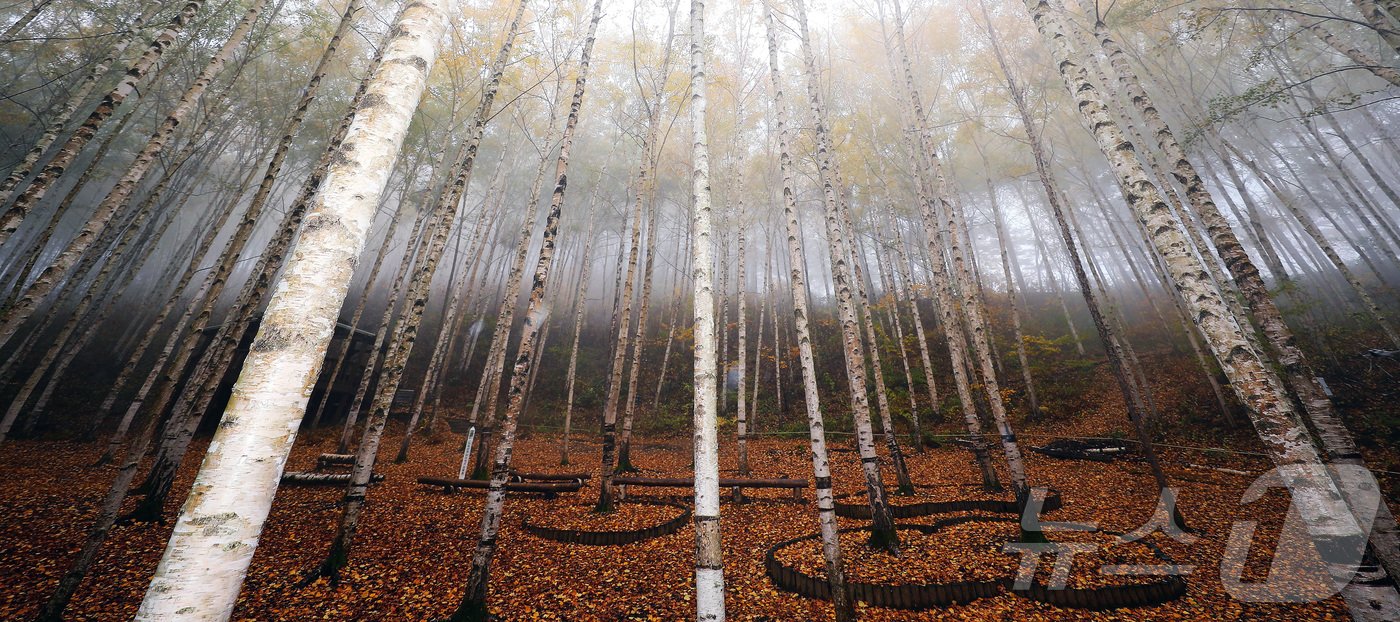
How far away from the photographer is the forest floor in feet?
14.1

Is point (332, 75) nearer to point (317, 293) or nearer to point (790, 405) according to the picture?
point (317, 293)

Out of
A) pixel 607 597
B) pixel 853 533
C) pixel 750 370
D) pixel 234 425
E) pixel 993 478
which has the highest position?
pixel 750 370

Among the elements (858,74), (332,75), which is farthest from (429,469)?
(858,74)

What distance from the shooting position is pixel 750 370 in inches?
734

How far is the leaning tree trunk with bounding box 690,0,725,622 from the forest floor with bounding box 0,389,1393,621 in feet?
5.54

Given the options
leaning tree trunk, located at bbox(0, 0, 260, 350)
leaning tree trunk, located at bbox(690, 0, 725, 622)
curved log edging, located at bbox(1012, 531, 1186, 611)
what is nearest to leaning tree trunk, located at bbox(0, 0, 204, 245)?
leaning tree trunk, located at bbox(0, 0, 260, 350)

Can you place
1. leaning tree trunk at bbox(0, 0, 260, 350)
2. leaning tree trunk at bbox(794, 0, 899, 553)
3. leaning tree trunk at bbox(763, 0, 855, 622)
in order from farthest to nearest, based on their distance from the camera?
leaning tree trunk at bbox(794, 0, 899, 553) → leaning tree trunk at bbox(0, 0, 260, 350) → leaning tree trunk at bbox(763, 0, 855, 622)

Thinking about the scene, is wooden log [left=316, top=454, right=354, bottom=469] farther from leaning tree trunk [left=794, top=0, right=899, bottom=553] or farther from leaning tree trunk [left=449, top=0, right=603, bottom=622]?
leaning tree trunk [left=794, top=0, right=899, bottom=553]

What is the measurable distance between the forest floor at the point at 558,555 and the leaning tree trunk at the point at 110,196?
284 centimetres

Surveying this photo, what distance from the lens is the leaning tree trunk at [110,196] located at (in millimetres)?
4168

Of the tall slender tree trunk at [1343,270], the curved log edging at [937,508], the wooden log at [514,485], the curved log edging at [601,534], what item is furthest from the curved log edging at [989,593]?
the tall slender tree trunk at [1343,270]

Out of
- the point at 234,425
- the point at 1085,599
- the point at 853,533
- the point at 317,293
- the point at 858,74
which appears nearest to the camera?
the point at 234,425

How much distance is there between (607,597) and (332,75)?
750 inches

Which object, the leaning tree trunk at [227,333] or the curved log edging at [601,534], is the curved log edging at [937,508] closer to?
the curved log edging at [601,534]
